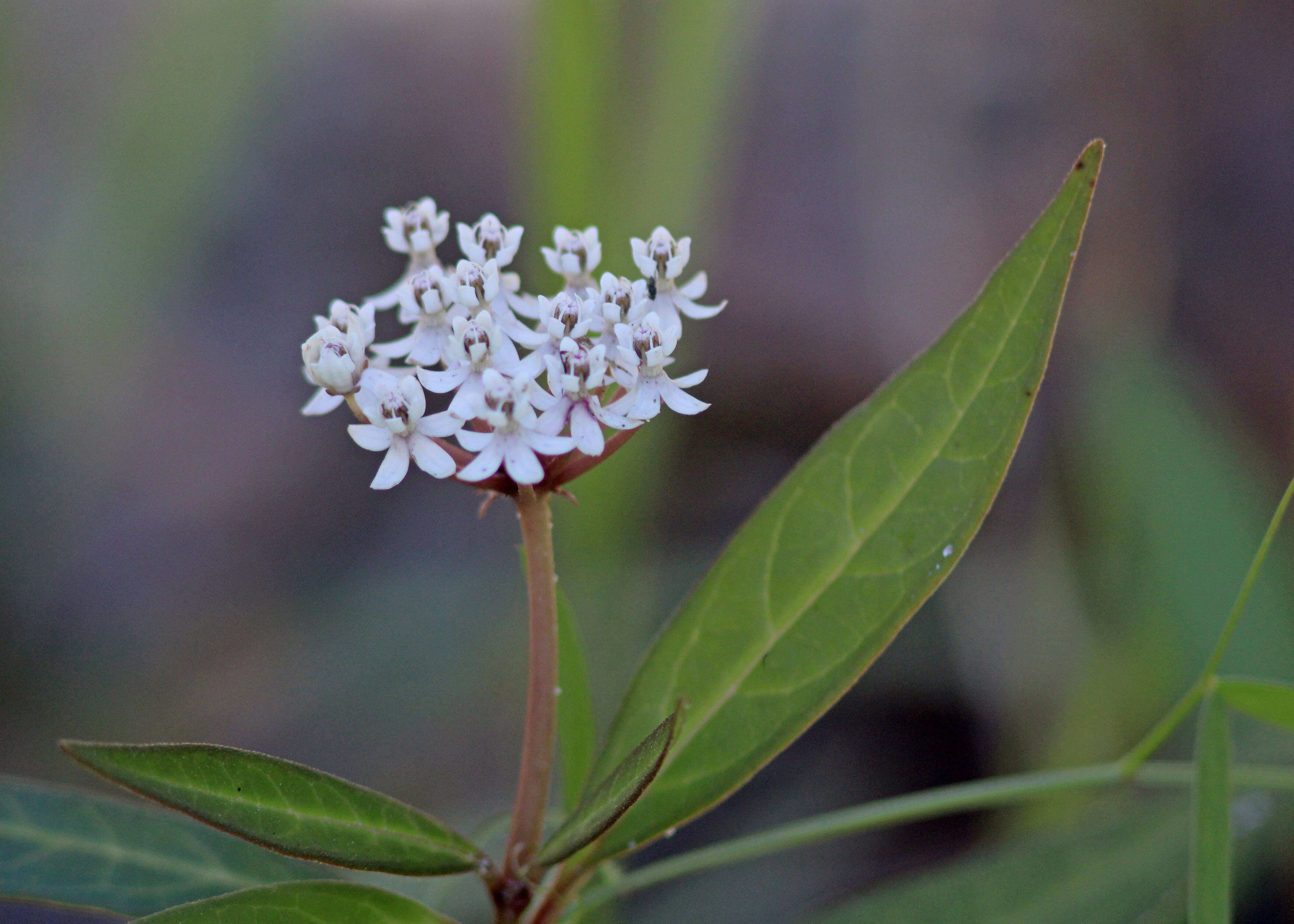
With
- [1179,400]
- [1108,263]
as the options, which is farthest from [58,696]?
[1108,263]

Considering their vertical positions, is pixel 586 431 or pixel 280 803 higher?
pixel 586 431

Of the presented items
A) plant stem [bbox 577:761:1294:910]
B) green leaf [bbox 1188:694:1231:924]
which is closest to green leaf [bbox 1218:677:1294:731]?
green leaf [bbox 1188:694:1231:924]

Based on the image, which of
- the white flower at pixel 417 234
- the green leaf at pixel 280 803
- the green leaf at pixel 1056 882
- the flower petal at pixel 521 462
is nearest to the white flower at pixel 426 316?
the white flower at pixel 417 234

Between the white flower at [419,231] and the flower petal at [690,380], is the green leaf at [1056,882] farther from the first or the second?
the white flower at [419,231]

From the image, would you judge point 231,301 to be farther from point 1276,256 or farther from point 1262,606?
point 1276,256

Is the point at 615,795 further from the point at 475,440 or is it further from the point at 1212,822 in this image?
the point at 1212,822

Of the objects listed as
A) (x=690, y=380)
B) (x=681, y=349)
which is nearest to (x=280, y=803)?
(x=690, y=380)
